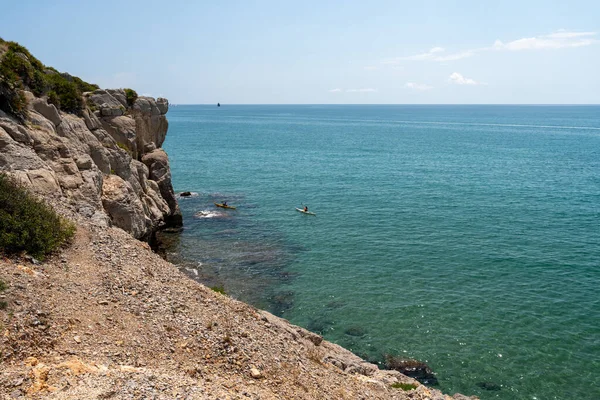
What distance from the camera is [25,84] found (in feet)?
103

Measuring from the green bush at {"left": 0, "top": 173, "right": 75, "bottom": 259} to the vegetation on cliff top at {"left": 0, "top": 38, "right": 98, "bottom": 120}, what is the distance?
30.2 feet

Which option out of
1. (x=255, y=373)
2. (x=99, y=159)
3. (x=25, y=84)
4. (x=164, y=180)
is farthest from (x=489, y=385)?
(x=164, y=180)

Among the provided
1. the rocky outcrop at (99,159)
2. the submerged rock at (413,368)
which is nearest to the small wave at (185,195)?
the rocky outcrop at (99,159)

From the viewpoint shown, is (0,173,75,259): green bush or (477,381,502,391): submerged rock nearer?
(0,173,75,259): green bush

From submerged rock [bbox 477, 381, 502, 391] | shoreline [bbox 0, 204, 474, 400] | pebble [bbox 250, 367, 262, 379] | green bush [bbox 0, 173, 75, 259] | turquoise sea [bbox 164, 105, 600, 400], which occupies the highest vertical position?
green bush [bbox 0, 173, 75, 259]

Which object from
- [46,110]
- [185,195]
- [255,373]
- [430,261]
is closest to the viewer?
[255,373]

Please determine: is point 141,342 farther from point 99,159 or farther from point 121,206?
point 99,159

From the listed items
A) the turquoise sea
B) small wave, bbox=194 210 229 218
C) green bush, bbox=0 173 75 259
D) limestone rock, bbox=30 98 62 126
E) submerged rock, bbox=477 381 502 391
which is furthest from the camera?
small wave, bbox=194 210 229 218

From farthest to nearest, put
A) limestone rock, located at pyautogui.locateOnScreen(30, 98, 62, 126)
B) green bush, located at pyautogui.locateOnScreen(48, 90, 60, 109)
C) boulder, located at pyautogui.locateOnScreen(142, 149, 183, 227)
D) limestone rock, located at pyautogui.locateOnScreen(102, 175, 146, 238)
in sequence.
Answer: boulder, located at pyautogui.locateOnScreen(142, 149, 183, 227)
green bush, located at pyautogui.locateOnScreen(48, 90, 60, 109)
limestone rock, located at pyautogui.locateOnScreen(102, 175, 146, 238)
limestone rock, located at pyautogui.locateOnScreen(30, 98, 62, 126)

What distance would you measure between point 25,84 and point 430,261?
33.4 metres

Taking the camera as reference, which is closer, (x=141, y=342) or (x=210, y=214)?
(x=141, y=342)

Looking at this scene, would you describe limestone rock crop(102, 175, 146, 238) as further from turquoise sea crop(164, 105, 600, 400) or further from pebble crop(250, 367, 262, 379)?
pebble crop(250, 367, 262, 379)

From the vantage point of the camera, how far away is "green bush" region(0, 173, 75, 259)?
681 inches

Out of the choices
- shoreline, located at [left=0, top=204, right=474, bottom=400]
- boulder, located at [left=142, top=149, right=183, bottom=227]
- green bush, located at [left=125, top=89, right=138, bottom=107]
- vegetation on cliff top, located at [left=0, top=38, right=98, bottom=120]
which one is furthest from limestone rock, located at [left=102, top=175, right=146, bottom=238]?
green bush, located at [left=125, top=89, right=138, bottom=107]
